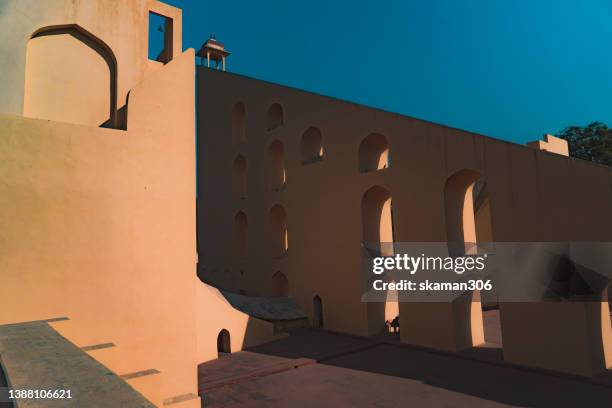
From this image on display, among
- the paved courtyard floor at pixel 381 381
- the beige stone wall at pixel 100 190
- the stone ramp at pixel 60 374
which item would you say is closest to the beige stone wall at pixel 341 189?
the paved courtyard floor at pixel 381 381

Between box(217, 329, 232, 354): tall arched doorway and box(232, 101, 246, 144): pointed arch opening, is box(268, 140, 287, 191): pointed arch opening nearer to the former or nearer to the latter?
box(232, 101, 246, 144): pointed arch opening

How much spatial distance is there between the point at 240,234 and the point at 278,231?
279 cm

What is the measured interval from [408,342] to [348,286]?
293 cm

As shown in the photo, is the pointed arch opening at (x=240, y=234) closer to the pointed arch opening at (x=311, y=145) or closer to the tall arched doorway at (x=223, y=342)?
the pointed arch opening at (x=311, y=145)

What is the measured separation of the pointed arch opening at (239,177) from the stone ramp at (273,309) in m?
6.21

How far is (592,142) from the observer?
92.6 ft

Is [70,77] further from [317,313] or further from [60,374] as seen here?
[317,313]

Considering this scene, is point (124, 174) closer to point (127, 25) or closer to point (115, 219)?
point (115, 219)

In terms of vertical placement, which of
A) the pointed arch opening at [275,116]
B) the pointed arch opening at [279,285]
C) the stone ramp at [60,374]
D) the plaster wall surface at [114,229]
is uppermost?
the pointed arch opening at [275,116]

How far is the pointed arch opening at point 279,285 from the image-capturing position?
58.1 ft

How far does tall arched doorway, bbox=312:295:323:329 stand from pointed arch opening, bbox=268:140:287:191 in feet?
17.5

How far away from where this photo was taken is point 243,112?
67.2ft

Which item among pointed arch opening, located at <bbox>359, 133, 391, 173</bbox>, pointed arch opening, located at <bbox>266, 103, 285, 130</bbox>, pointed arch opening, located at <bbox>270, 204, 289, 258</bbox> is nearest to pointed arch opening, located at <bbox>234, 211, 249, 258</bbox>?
pointed arch opening, located at <bbox>270, 204, 289, 258</bbox>

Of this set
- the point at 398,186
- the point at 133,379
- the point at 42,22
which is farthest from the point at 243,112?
the point at 133,379
